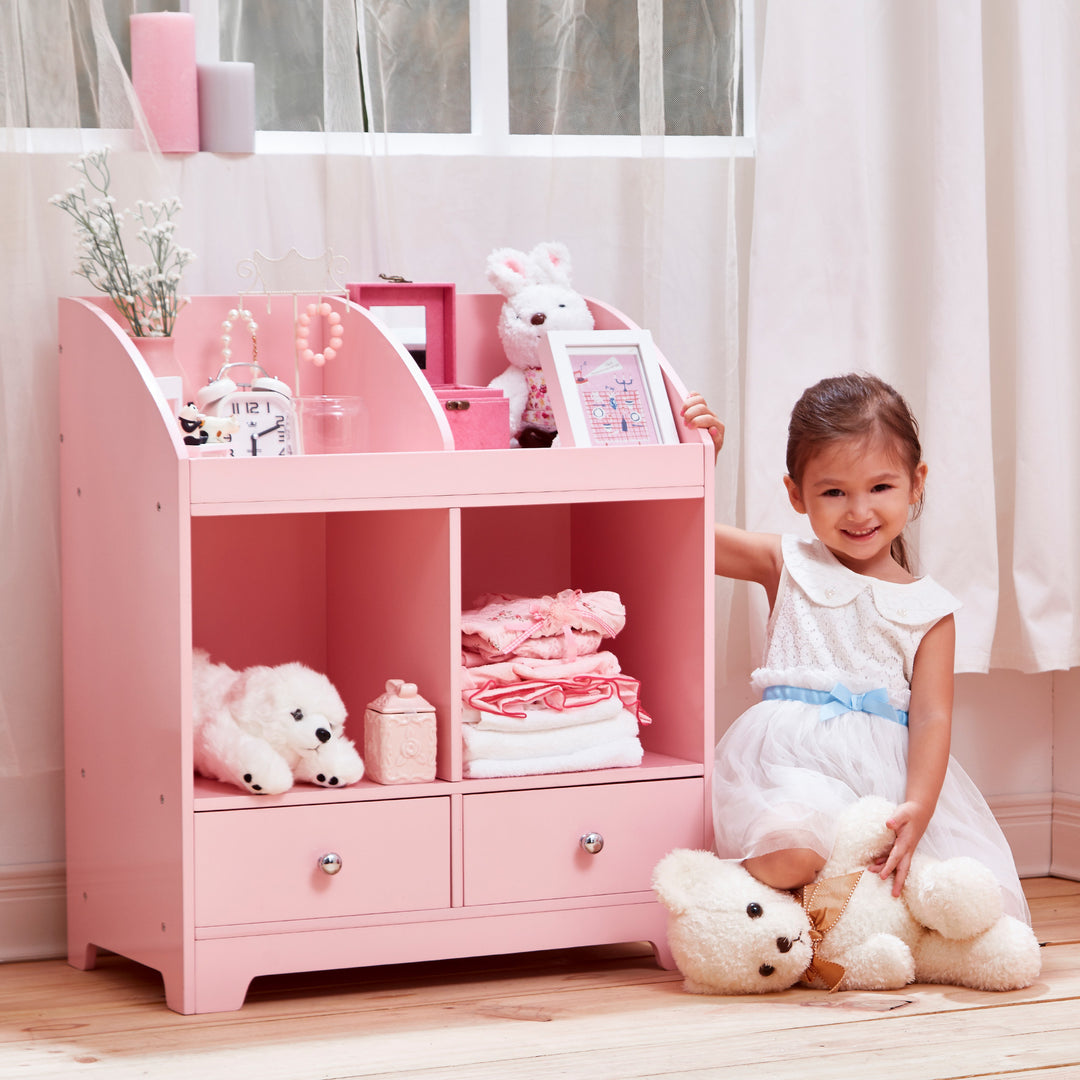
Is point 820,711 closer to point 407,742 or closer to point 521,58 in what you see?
point 407,742

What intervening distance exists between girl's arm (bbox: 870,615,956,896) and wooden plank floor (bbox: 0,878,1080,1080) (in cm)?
16

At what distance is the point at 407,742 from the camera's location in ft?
6.07

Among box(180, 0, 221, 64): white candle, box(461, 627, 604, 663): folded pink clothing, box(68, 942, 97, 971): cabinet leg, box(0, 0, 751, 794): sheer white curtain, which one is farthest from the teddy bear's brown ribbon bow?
box(180, 0, 221, 64): white candle

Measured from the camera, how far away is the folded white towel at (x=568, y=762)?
188 cm

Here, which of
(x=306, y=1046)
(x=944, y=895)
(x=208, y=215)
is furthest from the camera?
(x=208, y=215)

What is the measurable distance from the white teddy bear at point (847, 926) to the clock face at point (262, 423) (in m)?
A: 0.66

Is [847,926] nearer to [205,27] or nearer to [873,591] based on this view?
[873,591]

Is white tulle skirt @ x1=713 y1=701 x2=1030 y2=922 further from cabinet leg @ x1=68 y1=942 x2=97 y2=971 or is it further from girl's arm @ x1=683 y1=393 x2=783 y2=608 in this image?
cabinet leg @ x1=68 y1=942 x2=97 y2=971

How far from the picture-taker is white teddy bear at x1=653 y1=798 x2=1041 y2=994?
1.80 metres

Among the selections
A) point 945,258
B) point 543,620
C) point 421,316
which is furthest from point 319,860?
point 945,258

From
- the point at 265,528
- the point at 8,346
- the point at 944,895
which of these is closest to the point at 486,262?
the point at 265,528

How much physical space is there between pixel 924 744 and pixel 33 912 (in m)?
1.17

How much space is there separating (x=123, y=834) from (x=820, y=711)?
0.85 metres

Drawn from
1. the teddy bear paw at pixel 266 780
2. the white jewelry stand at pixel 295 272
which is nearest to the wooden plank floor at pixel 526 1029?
the teddy bear paw at pixel 266 780
